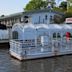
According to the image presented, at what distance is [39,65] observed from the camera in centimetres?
2058

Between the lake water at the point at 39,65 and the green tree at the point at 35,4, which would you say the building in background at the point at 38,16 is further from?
the green tree at the point at 35,4

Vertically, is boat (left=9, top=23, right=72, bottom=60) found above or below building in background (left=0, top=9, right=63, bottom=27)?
below

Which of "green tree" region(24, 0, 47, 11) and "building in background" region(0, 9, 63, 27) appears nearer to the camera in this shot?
"building in background" region(0, 9, 63, 27)

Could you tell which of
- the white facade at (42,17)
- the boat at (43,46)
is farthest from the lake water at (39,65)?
the white facade at (42,17)

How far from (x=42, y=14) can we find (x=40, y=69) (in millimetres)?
27398

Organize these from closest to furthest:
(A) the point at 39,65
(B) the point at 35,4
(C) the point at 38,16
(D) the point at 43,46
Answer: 1. (A) the point at 39,65
2. (D) the point at 43,46
3. (C) the point at 38,16
4. (B) the point at 35,4

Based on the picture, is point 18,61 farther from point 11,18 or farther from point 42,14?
point 11,18

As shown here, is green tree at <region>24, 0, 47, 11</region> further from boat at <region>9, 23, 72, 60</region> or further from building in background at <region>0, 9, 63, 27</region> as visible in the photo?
boat at <region>9, 23, 72, 60</region>

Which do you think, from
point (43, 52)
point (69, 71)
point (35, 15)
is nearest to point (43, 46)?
point (43, 52)

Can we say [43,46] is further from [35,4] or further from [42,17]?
[35,4]

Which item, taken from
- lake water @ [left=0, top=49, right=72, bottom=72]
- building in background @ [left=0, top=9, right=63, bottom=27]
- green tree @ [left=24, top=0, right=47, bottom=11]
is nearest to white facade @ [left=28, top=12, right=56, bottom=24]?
building in background @ [left=0, top=9, right=63, bottom=27]

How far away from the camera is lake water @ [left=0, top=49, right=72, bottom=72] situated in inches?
751

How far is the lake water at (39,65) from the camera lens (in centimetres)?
1908

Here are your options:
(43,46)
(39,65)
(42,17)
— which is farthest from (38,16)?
(39,65)
